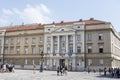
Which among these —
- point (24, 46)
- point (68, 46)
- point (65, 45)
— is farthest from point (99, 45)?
point (24, 46)

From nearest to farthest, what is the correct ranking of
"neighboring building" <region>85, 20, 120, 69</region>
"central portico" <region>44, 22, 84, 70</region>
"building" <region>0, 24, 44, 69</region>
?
"neighboring building" <region>85, 20, 120, 69</region>
"central portico" <region>44, 22, 84, 70</region>
"building" <region>0, 24, 44, 69</region>

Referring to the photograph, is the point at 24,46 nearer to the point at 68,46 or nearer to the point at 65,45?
the point at 65,45

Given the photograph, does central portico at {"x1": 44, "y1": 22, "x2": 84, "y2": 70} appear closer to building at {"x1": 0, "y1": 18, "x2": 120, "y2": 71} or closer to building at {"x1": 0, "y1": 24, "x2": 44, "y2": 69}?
building at {"x1": 0, "y1": 18, "x2": 120, "y2": 71}

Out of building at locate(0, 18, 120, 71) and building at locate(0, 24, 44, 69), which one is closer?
building at locate(0, 18, 120, 71)

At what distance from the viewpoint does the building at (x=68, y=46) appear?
59.1m

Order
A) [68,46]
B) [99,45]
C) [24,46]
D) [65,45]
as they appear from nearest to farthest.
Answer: [99,45]
[68,46]
[65,45]
[24,46]

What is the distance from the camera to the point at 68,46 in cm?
6384

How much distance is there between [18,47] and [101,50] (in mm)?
29510

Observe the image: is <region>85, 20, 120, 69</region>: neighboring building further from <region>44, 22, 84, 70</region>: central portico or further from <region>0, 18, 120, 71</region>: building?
<region>44, 22, 84, 70</region>: central portico

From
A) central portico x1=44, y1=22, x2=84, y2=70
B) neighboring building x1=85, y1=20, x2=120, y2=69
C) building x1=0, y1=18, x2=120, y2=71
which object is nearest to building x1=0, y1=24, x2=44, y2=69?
building x1=0, y1=18, x2=120, y2=71

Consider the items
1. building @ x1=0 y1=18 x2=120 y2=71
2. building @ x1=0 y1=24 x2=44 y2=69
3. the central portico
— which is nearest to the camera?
building @ x1=0 y1=18 x2=120 y2=71

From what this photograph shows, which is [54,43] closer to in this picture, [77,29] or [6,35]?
[77,29]

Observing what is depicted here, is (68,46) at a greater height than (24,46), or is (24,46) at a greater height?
(24,46)

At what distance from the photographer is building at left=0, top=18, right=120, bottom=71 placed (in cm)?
5912
